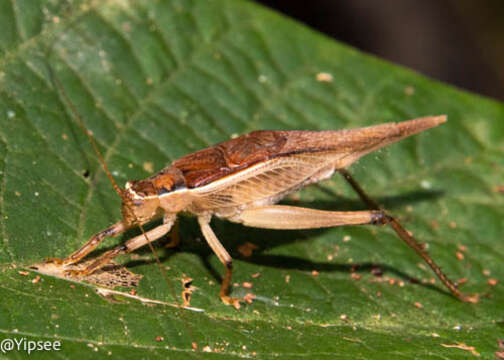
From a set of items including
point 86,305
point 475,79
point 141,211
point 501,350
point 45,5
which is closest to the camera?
point 86,305

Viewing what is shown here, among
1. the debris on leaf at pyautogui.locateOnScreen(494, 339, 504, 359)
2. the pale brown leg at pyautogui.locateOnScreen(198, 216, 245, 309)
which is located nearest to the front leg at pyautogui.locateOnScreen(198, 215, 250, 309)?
the pale brown leg at pyautogui.locateOnScreen(198, 216, 245, 309)

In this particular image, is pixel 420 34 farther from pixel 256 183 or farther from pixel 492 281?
pixel 256 183

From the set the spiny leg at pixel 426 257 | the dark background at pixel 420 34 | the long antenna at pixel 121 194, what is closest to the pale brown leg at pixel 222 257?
the long antenna at pixel 121 194

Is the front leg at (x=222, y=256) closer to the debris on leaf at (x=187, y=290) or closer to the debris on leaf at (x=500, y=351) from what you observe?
the debris on leaf at (x=187, y=290)

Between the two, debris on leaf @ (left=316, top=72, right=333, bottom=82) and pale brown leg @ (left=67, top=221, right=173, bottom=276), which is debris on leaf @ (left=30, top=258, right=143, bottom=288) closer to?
pale brown leg @ (left=67, top=221, right=173, bottom=276)

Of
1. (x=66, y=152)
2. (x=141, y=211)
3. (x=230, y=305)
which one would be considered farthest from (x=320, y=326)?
(x=66, y=152)

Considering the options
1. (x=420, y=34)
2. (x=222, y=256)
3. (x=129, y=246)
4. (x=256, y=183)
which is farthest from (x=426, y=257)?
(x=420, y=34)

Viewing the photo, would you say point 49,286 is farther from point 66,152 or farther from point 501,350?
point 501,350
